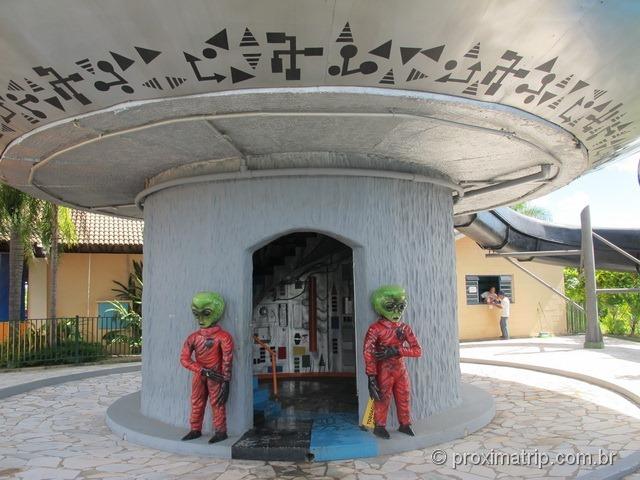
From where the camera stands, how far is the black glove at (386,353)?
20.1ft

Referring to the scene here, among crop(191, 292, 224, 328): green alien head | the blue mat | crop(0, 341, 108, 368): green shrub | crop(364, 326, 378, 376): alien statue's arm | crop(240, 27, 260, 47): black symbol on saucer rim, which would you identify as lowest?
the blue mat

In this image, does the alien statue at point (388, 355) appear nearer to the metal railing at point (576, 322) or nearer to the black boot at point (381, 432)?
the black boot at point (381, 432)

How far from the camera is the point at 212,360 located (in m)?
6.17

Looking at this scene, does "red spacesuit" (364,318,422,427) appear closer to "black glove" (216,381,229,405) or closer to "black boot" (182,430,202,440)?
"black glove" (216,381,229,405)

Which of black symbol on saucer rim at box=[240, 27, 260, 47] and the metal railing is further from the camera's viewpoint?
the metal railing

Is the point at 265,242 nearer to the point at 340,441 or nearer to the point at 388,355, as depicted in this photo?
the point at 388,355

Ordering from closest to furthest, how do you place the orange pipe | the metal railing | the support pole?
the orange pipe, the support pole, the metal railing

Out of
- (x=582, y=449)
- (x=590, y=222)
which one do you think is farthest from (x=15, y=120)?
(x=590, y=222)

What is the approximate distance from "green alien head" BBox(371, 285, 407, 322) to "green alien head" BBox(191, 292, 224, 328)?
183cm

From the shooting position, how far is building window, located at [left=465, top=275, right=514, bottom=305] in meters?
19.5

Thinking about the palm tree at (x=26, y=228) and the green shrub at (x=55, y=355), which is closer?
the green shrub at (x=55, y=355)

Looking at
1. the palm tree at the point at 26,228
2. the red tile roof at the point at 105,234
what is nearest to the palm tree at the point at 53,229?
the palm tree at the point at 26,228

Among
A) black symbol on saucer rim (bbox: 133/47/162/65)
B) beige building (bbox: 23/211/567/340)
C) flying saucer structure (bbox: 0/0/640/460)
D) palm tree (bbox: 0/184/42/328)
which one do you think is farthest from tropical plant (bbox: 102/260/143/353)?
black symbol on saucer rim (bbox: 133/47/162/65)

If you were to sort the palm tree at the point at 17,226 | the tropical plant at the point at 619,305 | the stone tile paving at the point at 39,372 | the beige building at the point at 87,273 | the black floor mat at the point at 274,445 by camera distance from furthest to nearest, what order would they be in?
1. the tropical plant at the point at 619,305
2. the beige building at the point at 87,273
3. the palm tree at the point at 17,226
4. the stone tile paving at the point at 39,372
5. the black floor mat at the point at 274,445
